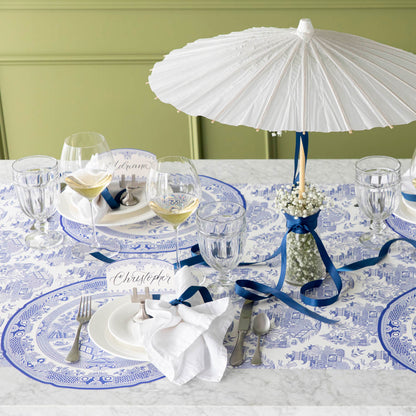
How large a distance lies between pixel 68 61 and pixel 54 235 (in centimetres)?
173

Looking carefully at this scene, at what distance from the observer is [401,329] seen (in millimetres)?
1229

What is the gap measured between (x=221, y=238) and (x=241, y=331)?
0.18 metres

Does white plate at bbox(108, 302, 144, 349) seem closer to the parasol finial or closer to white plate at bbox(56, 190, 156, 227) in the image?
white plate at bbox(56, 190, 156, 227)

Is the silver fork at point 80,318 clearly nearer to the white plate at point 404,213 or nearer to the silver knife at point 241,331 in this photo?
the silver knife at point 241,331

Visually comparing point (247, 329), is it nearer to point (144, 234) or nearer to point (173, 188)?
point (173, 188)

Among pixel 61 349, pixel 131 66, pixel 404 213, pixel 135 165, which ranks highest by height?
pixel 131 66

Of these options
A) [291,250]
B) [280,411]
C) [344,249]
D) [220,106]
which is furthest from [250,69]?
[280,411]

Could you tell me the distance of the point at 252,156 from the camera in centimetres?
326

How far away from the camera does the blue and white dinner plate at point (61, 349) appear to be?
1135 millimetres

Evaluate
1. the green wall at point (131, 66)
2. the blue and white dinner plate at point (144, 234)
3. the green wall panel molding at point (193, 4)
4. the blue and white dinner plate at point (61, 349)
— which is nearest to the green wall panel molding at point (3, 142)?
the green wall at point (131, 66)

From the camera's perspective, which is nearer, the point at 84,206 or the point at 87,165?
the point at 87,165

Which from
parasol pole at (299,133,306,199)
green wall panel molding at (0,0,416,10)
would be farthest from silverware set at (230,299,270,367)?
green wall panel molding at (0,0,416,10)

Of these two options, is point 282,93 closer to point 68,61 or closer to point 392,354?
point 392,354

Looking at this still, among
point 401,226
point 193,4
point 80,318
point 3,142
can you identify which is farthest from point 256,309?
point 3,142
